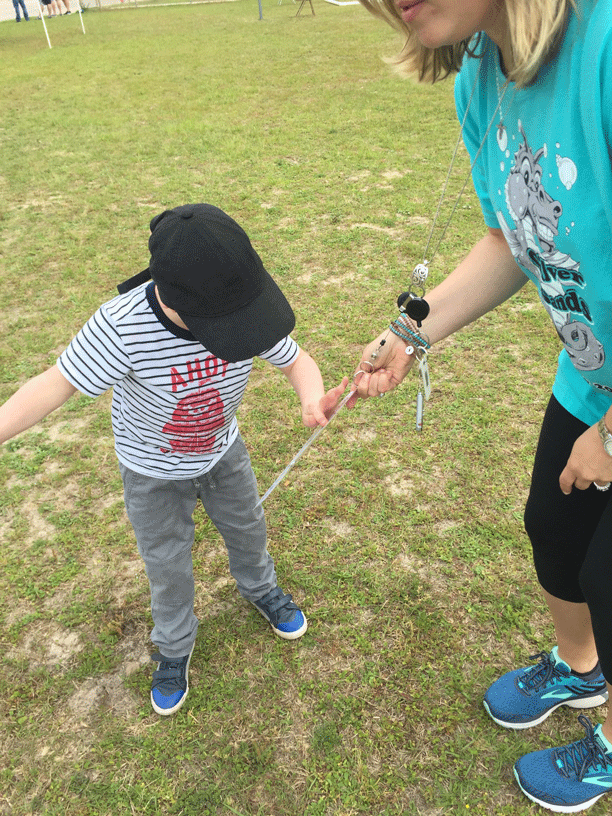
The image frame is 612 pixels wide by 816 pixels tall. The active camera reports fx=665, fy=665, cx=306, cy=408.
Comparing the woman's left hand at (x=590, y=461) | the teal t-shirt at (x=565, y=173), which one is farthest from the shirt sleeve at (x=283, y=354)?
the woman's left hand at (x=590, y=461)

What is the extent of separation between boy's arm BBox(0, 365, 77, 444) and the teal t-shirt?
41.6 inches

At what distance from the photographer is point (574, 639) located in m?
1.87

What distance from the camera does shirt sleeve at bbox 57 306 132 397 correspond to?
1.56 m

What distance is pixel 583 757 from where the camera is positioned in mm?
1761

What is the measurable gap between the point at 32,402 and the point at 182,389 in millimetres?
352

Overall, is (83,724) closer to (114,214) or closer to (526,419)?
(526,419)

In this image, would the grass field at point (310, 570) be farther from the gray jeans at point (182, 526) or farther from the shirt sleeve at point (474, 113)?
the shirt sleeve at point (474, 113)

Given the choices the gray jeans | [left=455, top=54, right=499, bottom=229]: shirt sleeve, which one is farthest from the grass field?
[left=455, top=54, right=499, bottom=229]: shirt sleeve

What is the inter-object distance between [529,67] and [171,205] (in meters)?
5.14

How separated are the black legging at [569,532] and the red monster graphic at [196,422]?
33.2 inches

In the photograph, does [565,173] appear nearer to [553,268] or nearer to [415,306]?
[553,268]

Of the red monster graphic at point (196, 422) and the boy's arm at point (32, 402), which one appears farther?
the red monster graphic at point (196, 422)

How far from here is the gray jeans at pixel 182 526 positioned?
73.2 inches

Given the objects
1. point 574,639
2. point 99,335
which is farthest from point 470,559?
point 99,335
